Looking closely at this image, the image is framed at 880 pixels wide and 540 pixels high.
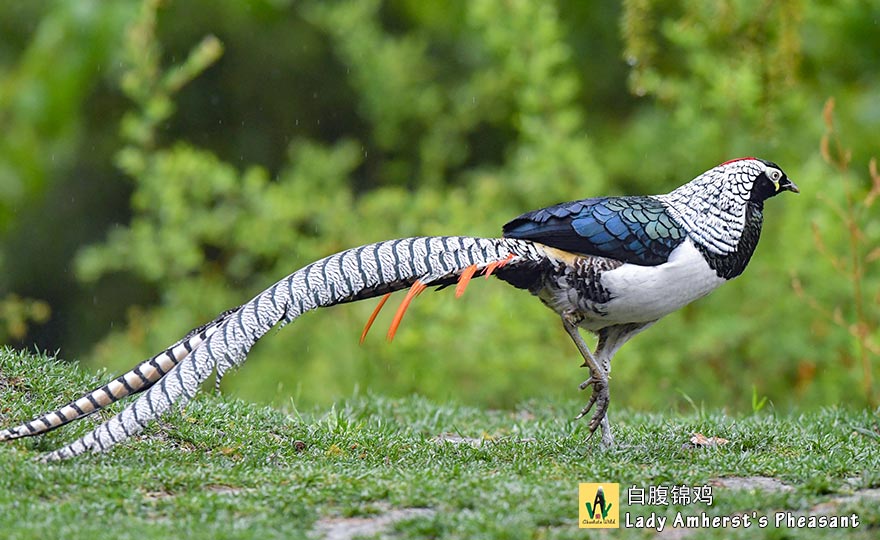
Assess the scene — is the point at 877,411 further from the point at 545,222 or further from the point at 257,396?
the point at 257,396

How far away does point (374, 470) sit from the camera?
16.7ft

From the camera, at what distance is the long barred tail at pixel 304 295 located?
4.77m

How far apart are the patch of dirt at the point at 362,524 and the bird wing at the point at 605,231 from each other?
5.44 ft

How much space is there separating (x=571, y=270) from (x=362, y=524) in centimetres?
184

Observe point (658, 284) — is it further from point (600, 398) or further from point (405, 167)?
point (405, 167)

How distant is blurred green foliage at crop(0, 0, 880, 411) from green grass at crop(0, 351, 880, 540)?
260 centimetres

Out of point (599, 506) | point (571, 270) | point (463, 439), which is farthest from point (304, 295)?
point (463, 439)

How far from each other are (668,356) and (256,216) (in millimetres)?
4315

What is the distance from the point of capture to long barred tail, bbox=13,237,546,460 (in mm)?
4773

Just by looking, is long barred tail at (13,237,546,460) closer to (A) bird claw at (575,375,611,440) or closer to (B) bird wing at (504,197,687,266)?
(B) bird wing at (504,197,687,266)

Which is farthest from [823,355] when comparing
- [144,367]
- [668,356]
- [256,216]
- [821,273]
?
[144,367]

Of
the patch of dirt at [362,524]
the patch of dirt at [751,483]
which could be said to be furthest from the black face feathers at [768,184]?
the patch of dirt at [362,524]

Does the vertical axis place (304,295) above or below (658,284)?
below

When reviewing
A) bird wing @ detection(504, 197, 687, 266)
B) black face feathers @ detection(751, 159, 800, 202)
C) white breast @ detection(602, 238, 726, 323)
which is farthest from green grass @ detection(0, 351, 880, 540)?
black face feathers @ detection(751, 159, 800, 202)
